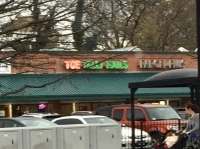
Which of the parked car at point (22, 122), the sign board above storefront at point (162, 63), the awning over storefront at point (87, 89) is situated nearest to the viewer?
the parked car at point (22, 122)

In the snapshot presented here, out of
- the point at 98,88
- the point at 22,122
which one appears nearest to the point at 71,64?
the point at 98,88

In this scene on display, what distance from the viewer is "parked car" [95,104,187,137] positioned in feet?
66.6

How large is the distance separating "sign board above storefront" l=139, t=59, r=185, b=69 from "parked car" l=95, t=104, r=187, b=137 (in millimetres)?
11655

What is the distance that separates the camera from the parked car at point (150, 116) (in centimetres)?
2030

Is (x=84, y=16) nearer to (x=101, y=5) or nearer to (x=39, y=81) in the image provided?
(x=101, y=5)

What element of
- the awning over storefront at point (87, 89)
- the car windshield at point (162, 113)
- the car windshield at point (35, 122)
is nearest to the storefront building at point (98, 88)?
the awning over storefront at point (87, 89)

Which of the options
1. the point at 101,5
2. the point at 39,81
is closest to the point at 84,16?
the point at 101,5

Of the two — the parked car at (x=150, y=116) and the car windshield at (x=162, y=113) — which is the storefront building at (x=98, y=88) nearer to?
the parked car at (x=150, y=116)

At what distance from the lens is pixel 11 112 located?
32969mm

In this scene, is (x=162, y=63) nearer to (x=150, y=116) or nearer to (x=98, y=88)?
(x=98, y=88)

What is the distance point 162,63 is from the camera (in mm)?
36875

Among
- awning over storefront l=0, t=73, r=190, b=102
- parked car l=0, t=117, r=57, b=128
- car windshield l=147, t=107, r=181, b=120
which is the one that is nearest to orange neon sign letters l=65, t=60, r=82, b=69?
awning over storefront l=0, t=73, r=190, b=102

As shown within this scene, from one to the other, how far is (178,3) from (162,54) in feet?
11.8

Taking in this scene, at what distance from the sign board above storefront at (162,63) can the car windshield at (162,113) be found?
13.6m
